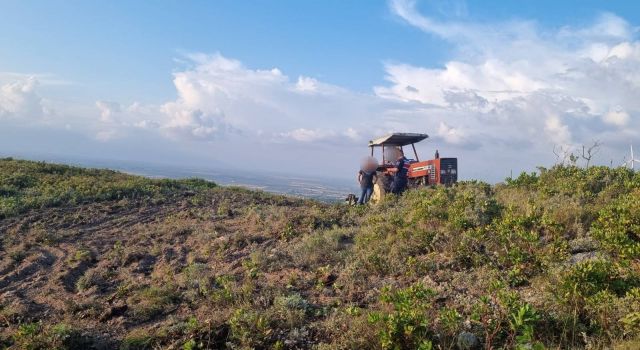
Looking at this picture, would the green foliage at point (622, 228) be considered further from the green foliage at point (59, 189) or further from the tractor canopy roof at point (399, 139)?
the green foliage at point (59, 189)

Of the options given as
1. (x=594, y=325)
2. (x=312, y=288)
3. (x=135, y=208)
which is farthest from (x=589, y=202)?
(x=135, y=208)

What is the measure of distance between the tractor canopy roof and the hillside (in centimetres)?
404

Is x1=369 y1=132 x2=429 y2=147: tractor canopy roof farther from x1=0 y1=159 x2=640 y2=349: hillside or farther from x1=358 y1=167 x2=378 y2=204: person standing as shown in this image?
x1=0 y1=159 x2=640 y2=349: hillside

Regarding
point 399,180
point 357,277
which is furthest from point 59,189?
point 357,277

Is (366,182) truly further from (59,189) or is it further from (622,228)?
(59,189)

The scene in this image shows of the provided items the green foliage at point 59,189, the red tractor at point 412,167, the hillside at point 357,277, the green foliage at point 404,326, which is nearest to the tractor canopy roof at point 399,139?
the red tractor at point 412,167

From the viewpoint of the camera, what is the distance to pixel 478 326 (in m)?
4.55

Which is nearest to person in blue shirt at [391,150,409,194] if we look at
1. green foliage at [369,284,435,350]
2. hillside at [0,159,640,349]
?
hillside at [0,159,640,349]

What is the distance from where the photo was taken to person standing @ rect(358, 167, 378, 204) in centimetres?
1580

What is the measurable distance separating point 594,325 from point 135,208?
508 inches

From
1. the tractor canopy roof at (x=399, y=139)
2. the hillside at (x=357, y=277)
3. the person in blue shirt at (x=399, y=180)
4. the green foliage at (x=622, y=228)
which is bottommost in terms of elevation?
the hillside at (x=357, y=277)

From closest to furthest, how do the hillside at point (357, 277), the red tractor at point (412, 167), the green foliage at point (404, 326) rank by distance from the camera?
the green foliage at point (404, 326) → the hillside at point (357, 277) → the red tractor at point (412, 167)

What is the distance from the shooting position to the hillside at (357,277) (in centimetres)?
443

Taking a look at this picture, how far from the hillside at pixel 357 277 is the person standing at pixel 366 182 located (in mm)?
3973
